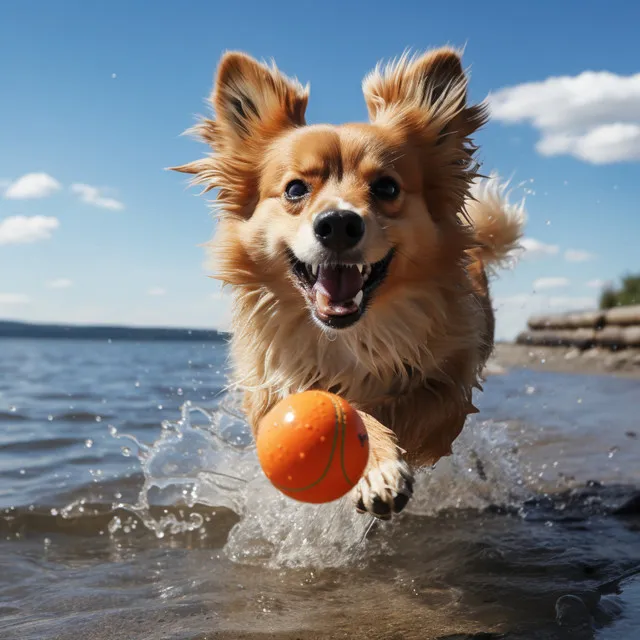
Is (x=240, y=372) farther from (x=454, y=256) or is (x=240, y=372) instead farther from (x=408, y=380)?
(x=454, y=256)

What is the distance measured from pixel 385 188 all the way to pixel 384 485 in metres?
1.23

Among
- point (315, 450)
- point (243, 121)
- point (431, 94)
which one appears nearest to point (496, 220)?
point (431, 94)

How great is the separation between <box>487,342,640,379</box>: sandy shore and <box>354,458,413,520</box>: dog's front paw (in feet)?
24.0

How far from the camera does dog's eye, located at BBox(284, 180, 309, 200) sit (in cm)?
312

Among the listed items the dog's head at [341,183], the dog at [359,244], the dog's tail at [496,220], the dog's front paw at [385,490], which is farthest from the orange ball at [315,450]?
the dog's tail at [496,220]

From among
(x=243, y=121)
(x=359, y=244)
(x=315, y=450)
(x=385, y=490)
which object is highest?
(x=243, y=121)

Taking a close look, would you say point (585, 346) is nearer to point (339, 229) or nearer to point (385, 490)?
point (339, 229)

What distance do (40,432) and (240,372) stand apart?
10.9 ft

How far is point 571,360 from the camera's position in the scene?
12906mm

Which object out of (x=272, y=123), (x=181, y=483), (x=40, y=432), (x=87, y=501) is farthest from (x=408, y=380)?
(x=40, y=432)

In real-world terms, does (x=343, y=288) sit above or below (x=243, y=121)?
below

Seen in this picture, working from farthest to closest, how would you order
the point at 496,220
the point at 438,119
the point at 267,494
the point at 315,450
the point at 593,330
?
the point at 593,330 → the point at 496,220 → the point at 267,494 → the point at 438,119 → the point at 315,450

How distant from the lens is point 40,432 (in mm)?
6254

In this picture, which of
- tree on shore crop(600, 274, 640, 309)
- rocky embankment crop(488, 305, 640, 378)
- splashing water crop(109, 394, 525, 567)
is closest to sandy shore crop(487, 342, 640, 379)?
rocky embankment crop(488, 305, 640, 378)
